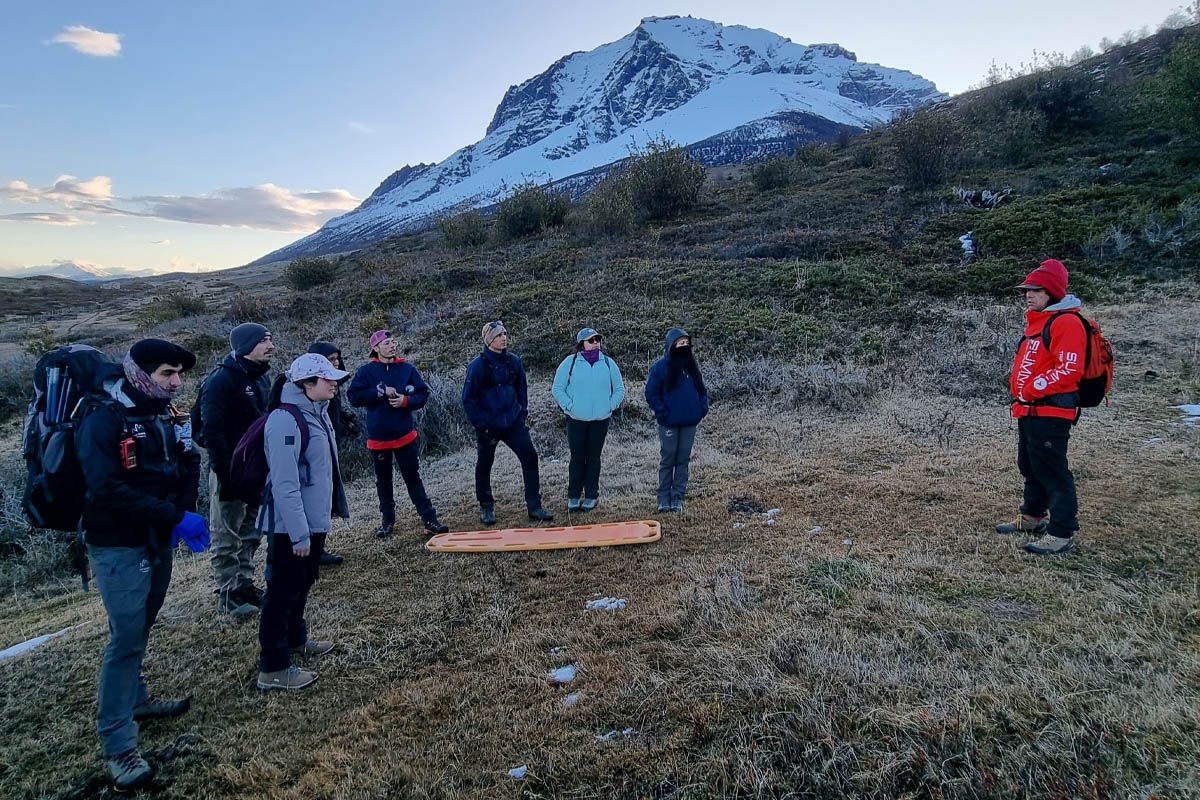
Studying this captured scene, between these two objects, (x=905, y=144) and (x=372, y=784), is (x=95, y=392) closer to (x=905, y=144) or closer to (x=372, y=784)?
(x=372, y=784)

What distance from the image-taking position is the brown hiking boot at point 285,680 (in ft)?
9.90

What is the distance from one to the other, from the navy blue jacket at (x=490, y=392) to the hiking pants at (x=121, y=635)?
9.28ft

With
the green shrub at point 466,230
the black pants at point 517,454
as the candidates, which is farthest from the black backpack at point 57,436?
the green shrub at point 466,230

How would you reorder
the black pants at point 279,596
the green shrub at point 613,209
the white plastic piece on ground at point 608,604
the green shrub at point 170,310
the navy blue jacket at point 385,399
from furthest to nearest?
the green shrub at point 613,209
the green shrub at point 170,310
the navy blue jacket at point 385,399
the white plastic piece on ground at point 608,604
the black pants at point 279,596

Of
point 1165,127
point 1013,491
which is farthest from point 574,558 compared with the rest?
point 1165,127

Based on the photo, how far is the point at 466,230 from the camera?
1069 inches

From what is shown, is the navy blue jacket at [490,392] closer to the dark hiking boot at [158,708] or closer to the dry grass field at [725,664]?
the dry grass field at [725,664]

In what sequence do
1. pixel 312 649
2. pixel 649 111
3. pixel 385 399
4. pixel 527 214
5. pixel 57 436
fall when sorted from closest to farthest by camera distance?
pixel 57 436 < pixel 312 649 < pixel 385 399 < pixel 527 214 < pixel 649 111

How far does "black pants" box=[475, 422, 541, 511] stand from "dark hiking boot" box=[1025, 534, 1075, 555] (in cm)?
380

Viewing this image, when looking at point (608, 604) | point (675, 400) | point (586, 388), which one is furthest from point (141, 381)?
point (675, 400)

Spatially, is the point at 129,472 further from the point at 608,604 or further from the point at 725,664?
the point at 725,664

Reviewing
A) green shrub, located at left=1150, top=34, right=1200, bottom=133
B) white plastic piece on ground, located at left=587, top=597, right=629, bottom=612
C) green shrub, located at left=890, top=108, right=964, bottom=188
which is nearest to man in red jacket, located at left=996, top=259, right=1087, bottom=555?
white plastic piece on ground, located at left=587, top=597, right=629, bottom=612

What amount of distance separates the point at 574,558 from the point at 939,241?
16.0m

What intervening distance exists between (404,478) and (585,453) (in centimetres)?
168
